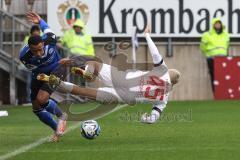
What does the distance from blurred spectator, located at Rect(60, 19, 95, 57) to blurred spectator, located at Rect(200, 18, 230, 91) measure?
3118mm

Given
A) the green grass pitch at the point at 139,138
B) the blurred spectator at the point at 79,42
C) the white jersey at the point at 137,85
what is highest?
the blurred spectator at the point at 79,42

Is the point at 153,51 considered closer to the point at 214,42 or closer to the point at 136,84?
the point at 136,84

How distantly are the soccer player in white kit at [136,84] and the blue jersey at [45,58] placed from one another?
323 millimetres

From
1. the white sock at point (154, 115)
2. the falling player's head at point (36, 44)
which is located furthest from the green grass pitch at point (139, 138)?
the falling player's head at point (36, 44)

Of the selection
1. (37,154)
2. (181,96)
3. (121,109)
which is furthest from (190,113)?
(37,154)

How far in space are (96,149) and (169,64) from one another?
47.0 ft

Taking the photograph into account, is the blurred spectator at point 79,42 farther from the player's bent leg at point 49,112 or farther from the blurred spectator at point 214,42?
the player's bent leg at point 49,112

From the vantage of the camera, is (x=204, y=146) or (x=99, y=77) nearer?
(x=204, y=146)

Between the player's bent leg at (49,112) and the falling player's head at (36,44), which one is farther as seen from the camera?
the player's bent leg at (49,112)

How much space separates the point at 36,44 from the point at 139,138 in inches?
→ 87.3

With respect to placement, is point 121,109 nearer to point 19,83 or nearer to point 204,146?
point 19,83

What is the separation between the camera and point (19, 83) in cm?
2592

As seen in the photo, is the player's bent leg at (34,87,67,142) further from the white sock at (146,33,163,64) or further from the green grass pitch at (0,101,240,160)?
the white sock at (146,33,163,64)

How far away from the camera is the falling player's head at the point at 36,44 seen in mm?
13666
